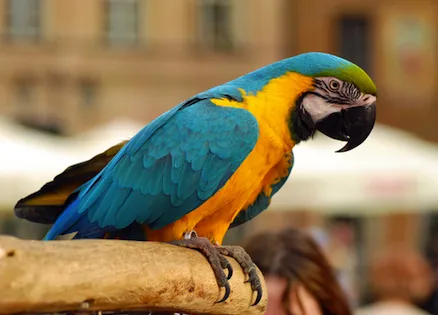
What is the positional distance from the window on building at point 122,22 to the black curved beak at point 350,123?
12.1 meters

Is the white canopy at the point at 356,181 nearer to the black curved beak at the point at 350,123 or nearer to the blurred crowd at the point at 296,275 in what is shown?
the blurred crowd at the point at 296,275

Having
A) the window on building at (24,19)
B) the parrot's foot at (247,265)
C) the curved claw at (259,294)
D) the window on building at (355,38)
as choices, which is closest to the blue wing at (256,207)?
the parrot's foot at (247,265)

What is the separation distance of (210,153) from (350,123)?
1.01 ft

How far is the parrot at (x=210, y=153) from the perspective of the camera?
183 cm

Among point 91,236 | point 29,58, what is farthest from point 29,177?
point 29,58

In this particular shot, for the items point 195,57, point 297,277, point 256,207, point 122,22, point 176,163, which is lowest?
point 195,57

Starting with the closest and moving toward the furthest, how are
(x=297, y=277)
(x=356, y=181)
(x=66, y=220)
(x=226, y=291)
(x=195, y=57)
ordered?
(x=226, y=291) → (x=66, y=220) → (x=297, y=277) → (x=356, y=181) → (x=195, y=57)

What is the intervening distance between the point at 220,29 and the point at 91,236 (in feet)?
41.2

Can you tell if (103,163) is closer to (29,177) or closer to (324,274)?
(324,274)

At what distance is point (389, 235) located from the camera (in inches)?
574

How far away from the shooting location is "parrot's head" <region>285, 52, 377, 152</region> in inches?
73.6

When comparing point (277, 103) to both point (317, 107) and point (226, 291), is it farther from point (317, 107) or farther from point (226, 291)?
point (226, 291)

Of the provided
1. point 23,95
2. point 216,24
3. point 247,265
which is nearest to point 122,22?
point 216,24

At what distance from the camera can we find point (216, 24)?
46.5 ft
